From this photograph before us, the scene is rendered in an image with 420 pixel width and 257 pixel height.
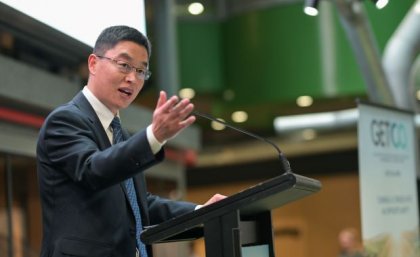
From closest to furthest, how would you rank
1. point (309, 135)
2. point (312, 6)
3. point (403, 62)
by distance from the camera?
point (312, 6), point (403, 62), point (309, 135)

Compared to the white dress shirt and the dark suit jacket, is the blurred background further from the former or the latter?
the dark suit jacket

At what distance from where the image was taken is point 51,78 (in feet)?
27.3

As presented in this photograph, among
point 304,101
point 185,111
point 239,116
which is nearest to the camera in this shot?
point 185,111

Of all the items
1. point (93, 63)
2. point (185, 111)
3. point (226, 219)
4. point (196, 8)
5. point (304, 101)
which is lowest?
point (226, 219)

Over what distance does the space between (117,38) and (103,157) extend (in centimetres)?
52

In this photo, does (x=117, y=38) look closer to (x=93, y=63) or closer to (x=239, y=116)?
(x=93, y=63)

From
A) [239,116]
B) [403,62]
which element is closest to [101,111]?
[403,62]

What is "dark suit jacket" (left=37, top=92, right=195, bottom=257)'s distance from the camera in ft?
7.54

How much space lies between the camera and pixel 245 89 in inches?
604

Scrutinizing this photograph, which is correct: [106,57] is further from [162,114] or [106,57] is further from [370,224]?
[370,224]

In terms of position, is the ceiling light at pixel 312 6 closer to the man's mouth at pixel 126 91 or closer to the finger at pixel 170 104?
the man's mouth at pixel 126 91

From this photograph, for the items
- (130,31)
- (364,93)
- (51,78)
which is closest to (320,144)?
(364,93)

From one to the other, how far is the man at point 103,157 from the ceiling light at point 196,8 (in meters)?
12.7

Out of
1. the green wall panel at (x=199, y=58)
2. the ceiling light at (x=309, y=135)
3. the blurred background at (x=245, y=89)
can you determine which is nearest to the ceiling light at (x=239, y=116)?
the blurred background at (x=245, y=89)
